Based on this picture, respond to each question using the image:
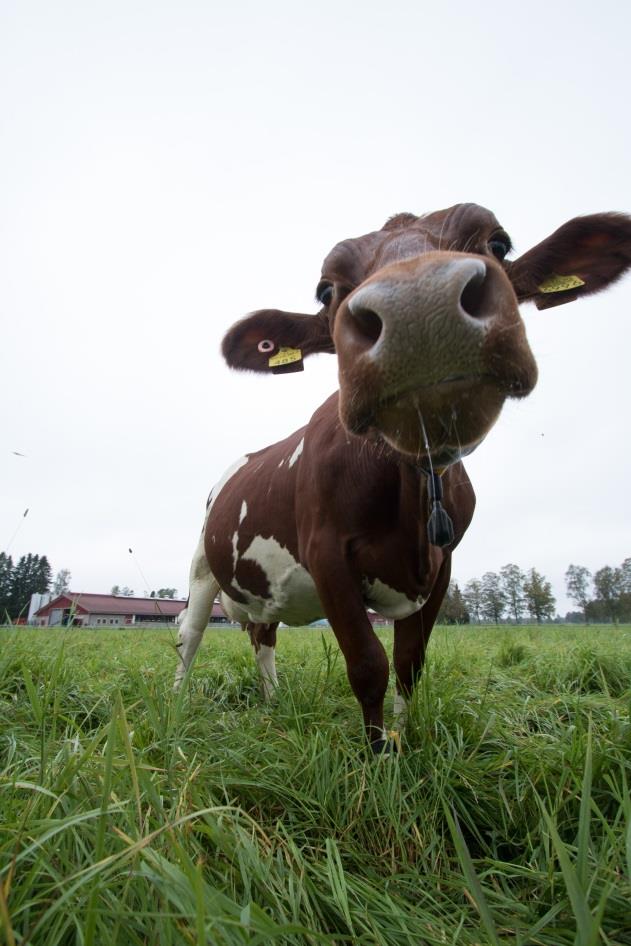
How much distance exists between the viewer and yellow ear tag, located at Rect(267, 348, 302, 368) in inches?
135

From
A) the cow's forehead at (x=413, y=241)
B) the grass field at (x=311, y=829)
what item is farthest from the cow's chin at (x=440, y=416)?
the grass field at (x=311, y=829)

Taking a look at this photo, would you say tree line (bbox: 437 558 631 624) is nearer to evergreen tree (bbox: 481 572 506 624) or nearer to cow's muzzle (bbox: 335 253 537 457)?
evergreen tree (bbox: 481 572 506 624)

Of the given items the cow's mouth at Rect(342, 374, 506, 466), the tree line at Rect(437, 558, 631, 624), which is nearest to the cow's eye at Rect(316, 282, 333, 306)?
the cow's mouth at Rect(342, 374, 506, 466)

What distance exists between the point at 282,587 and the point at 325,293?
2045 millimetres

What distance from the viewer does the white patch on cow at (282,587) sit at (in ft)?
12.1

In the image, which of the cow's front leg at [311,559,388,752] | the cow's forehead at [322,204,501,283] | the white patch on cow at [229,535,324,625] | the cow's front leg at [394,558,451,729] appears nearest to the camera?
the cow's forehead at [322,204,501,283]

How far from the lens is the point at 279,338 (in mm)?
3439

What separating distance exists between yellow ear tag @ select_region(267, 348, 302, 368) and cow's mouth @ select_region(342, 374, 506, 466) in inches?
65.3

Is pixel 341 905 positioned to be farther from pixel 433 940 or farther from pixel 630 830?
pixel 630 830

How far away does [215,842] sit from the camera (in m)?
1.39

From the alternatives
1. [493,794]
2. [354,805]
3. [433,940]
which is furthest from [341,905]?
[493,794]

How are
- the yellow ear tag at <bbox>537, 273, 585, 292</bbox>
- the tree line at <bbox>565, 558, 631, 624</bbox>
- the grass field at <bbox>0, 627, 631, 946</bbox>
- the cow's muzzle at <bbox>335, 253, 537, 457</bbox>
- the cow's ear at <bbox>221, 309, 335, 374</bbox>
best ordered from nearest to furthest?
the grass field at <bbox>0, 627, 631, 946</bbox>, the cow's muzzle at <bbox>335, 253, 537, 457</bbox>, the yellow ear tag at <bbox>537, 273, 585, 292</bbox>, the cow's ear at <bbox>221, 309, 335, 374</bbox>, the tree line at <bbox>565, 558, 631, 624</bbox>

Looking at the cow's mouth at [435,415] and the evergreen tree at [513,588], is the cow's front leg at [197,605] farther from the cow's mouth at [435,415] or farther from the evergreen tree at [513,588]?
the evergreen tree at [513,588]

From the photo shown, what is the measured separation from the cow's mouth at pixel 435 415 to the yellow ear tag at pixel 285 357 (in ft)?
5.45
